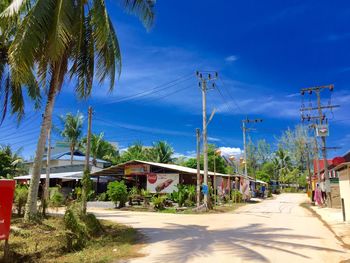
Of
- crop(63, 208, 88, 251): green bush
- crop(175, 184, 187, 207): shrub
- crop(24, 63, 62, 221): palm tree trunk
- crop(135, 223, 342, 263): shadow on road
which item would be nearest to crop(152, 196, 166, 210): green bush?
crop(175, 184, 187, 207): shrub

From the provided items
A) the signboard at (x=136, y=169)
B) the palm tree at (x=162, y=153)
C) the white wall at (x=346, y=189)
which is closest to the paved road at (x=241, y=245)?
the white wall at (x=346, y=189)

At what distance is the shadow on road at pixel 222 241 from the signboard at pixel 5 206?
326 cm

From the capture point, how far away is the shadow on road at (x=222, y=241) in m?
8.69

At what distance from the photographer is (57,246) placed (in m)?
9.28

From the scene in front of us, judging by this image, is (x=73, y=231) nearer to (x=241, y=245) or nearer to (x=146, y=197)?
(x=241, y=245)

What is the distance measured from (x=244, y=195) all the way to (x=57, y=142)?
28.3 metres

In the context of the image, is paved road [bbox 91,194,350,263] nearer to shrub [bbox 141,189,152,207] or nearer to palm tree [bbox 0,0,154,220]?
palm tree [bbox 0,0,154,220]

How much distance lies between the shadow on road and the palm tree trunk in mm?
4028

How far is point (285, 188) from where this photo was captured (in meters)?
81.9

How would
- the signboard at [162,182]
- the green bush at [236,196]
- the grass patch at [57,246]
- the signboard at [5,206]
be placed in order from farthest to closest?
the green bush at [236,196] < the signboard at [162,182] < the grass patch at [57,246] < the signboard at [5,206]

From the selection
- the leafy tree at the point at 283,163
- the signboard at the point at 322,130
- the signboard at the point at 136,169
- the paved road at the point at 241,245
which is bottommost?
the paved road at the point at 241,245

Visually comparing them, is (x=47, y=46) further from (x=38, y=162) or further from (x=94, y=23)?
(x=38, y=162)

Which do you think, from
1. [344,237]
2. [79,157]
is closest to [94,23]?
[344,237]

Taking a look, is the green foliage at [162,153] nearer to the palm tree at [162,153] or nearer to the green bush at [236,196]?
the palm tree at [162,153]
